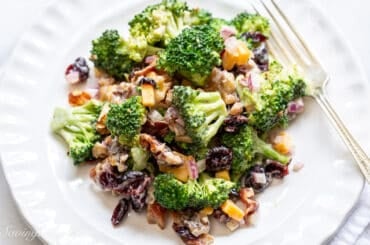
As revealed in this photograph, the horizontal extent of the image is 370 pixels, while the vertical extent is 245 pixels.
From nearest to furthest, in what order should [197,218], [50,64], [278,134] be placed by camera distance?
[197,218] < [278,134] < [50,64]

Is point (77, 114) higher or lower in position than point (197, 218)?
higher

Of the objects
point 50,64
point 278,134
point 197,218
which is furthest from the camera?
point 50,64

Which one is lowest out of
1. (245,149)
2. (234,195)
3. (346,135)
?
(346,135)

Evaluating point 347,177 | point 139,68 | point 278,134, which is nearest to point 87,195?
point 139,68

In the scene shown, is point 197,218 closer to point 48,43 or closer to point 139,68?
point 139,68

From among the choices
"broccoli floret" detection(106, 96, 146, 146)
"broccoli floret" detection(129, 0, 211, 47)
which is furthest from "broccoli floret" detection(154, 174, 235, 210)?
"broccoli floret" detection(129, 0, 211, 47)

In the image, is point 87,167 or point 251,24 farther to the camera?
point 251,24

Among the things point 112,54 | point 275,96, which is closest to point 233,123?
point 275,96

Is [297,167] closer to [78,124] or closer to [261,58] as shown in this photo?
[261,58]

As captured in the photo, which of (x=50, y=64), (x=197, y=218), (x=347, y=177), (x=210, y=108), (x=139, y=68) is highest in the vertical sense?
(x=50, y=64)
